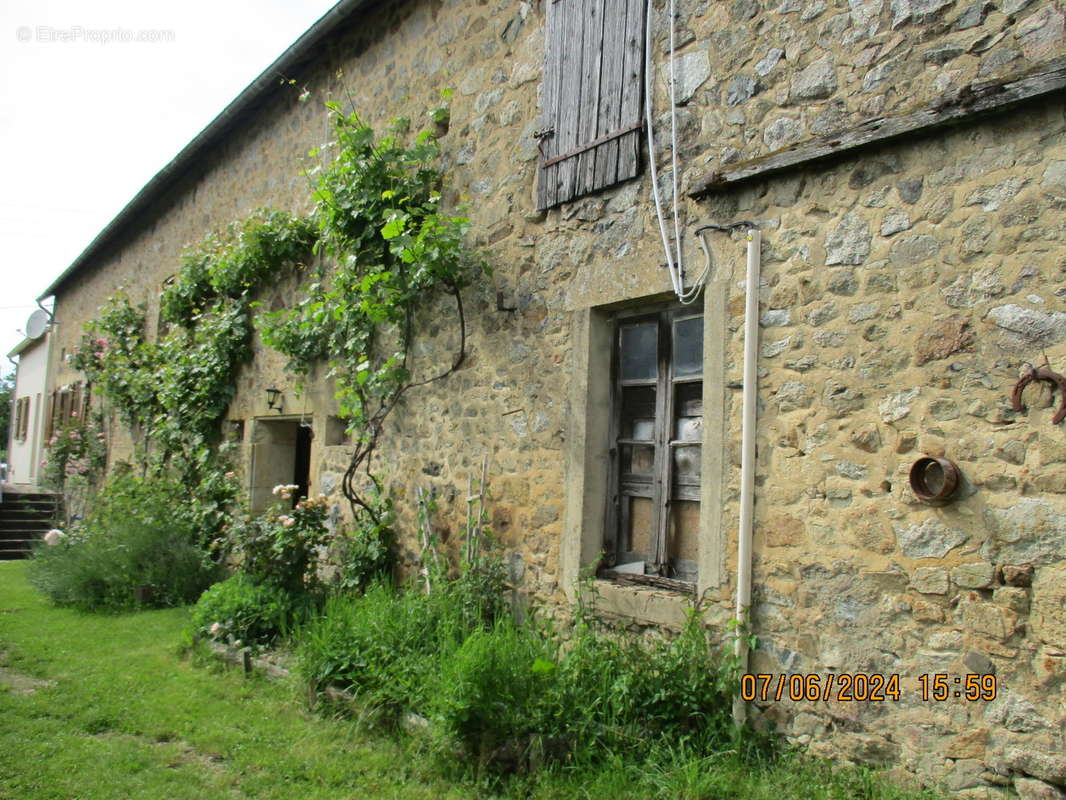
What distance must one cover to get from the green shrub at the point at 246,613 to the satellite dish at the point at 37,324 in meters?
16.1

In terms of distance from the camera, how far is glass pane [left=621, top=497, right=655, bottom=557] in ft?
14.2

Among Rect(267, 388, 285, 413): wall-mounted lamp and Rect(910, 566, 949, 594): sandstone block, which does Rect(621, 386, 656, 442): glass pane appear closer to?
Rect(910, 566, 949, 594): sandstone block

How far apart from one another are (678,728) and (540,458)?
177 centimetres

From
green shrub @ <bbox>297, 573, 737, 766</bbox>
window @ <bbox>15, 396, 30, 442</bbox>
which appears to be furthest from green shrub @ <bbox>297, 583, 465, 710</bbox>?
window @ <bbox>15, 396, 30, 442</bbox>

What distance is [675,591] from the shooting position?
13.1 ft

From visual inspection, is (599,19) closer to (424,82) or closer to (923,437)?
(424,82)

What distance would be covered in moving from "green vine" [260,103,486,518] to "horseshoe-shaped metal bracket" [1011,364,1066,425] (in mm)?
3248

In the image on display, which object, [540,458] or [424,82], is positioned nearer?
[540,458]

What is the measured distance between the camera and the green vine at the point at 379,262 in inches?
210

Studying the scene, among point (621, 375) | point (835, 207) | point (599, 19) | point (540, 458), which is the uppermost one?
point (599, 19)

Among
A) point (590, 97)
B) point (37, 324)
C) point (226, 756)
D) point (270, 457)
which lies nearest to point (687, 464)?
point (590, 97)

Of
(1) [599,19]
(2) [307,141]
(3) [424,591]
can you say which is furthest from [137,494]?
(1) [599,19]

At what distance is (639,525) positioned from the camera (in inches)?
172
